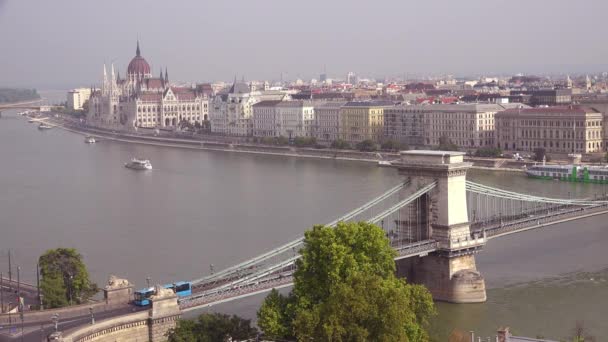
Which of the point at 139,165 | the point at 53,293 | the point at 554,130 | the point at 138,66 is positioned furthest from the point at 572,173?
the point at 138,66

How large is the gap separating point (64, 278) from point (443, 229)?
4.28 meters

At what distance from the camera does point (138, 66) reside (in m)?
57.7

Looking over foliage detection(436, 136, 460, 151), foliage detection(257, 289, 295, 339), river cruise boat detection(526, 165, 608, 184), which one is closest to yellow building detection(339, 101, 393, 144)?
foliage detection(436, 136, 460, 151)

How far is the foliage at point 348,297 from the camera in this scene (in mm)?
7691

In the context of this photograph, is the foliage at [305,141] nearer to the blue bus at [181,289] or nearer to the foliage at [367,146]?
the foliage at [367,146]

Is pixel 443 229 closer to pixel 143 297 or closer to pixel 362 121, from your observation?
pixel 143 297

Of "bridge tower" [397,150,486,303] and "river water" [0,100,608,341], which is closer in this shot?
"river water" [0,100,608,341]

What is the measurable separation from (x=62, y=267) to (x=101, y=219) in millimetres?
7047

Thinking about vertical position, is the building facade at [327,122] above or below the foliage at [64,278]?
above

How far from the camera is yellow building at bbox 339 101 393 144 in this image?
34750 millimetres

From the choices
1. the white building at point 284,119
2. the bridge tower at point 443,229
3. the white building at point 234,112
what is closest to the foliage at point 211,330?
the bridge tower at point 443,229

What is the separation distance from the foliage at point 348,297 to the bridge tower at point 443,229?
245cm

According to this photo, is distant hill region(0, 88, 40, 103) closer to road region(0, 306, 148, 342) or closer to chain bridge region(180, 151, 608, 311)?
chain bridge region(180, 151, 608, 311)

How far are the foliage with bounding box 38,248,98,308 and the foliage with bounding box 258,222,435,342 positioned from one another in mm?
2555
